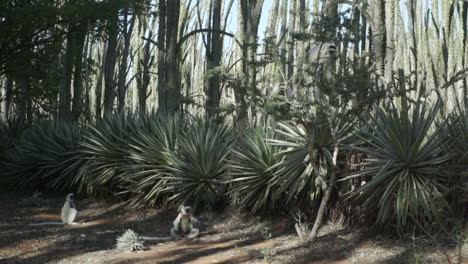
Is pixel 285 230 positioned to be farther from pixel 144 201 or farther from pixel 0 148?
pixel 0 148

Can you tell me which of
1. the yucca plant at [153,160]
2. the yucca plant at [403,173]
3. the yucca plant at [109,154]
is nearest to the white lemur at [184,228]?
the yucca plant at [153,160]

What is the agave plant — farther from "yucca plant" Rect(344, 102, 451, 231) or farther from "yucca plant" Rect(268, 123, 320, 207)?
"yucca plant" Rect(344, 102, 451, 231)

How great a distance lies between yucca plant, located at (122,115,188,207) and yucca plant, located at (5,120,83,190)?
1.94 m

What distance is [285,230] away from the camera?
9094mm

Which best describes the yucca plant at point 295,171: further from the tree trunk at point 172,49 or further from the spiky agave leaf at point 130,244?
the tree trunk at point 172,49

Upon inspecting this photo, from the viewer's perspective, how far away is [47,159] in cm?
1330

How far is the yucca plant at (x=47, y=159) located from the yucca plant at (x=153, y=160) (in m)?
1.94

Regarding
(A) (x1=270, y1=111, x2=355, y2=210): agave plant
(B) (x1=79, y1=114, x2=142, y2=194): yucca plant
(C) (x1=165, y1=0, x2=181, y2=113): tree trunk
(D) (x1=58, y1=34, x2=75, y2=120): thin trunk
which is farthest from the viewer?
(D) (x1=58, y1=34, x2=75, y2=120): thin trunk

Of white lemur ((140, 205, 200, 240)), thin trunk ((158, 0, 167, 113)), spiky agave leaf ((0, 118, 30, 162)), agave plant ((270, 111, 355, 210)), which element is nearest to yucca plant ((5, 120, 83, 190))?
spiky agave leaf ((0, 118, 30, 162))

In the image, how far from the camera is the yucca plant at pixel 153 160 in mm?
10914

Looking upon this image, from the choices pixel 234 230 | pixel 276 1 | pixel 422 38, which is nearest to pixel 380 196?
pixel 234 230

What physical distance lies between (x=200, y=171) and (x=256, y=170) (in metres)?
1.31

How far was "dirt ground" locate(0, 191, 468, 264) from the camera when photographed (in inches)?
291

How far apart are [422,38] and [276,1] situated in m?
6.58
